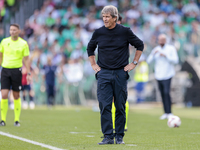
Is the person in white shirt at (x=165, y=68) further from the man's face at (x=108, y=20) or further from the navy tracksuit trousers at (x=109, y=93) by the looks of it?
the man's face at (x=108, y=20)

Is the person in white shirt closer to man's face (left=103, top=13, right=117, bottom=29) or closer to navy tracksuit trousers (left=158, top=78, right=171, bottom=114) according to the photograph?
navy tracksuit trousers (left=158, top=78, right=171, bottom=114)

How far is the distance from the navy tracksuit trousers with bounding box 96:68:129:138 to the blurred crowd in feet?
38.1

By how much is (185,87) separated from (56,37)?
7700 millimetres

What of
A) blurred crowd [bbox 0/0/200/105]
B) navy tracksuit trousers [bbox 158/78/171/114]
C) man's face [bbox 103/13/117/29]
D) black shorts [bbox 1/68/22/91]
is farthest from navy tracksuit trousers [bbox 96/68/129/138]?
blurred crowd [bbox 0/0/200/105]

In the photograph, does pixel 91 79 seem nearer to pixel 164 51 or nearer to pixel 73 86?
pixel 73 86

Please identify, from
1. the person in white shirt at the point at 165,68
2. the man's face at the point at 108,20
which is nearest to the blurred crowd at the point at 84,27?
the person in white shirt at the point at 165,68

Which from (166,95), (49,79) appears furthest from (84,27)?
(166,95)

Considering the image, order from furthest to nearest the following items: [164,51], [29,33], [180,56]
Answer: [29,33], [180,56], [164,51]

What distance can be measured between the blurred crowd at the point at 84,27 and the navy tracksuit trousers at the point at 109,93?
11601mm

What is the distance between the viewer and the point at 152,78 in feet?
63.1

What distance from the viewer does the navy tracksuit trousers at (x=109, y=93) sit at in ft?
20.4

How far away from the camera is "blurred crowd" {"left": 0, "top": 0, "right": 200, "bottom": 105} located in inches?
752

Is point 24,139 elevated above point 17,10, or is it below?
below

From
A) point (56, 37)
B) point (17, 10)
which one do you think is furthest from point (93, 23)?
point (17, 10)
